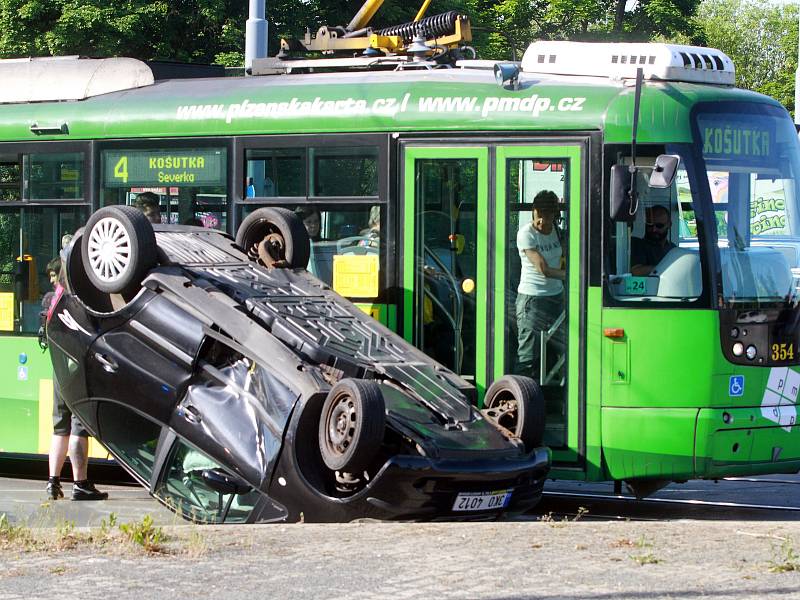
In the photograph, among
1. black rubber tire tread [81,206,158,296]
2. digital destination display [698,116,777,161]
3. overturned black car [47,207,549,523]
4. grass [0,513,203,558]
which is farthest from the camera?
digital destination display [698,116,777,161]

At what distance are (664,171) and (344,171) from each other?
8.48 ft

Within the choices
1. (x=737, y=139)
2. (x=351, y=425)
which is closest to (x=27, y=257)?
(x=351, y=425)

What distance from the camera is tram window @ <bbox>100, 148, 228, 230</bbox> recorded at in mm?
11078

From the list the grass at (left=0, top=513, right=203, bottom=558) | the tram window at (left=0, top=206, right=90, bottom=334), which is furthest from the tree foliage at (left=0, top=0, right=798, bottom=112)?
the grass at (left=0, top=513, right=203, bottom=558)

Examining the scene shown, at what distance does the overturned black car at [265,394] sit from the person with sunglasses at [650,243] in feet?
4.18

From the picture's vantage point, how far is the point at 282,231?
1021 centimetres

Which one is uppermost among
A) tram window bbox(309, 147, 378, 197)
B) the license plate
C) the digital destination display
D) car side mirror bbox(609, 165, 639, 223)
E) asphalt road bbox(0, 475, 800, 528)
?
the digital destination display

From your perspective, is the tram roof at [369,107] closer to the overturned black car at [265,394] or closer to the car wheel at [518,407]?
the overturned black car at [265,394]

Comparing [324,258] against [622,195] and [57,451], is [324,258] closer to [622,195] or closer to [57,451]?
[622,195]

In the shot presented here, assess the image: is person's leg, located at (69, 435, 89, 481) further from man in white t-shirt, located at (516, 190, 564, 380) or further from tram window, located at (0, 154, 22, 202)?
man in white t-shirt, located at (516, 190, 564, 380)

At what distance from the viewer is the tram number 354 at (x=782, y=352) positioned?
31.7 feet

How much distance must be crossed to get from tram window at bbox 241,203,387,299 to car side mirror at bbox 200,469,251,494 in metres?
2.04

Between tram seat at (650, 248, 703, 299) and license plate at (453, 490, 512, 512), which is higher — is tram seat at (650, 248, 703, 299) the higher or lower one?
the higher one

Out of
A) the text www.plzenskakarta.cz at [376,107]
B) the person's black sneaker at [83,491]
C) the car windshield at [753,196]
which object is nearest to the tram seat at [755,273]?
the car windshield at [753,196]
